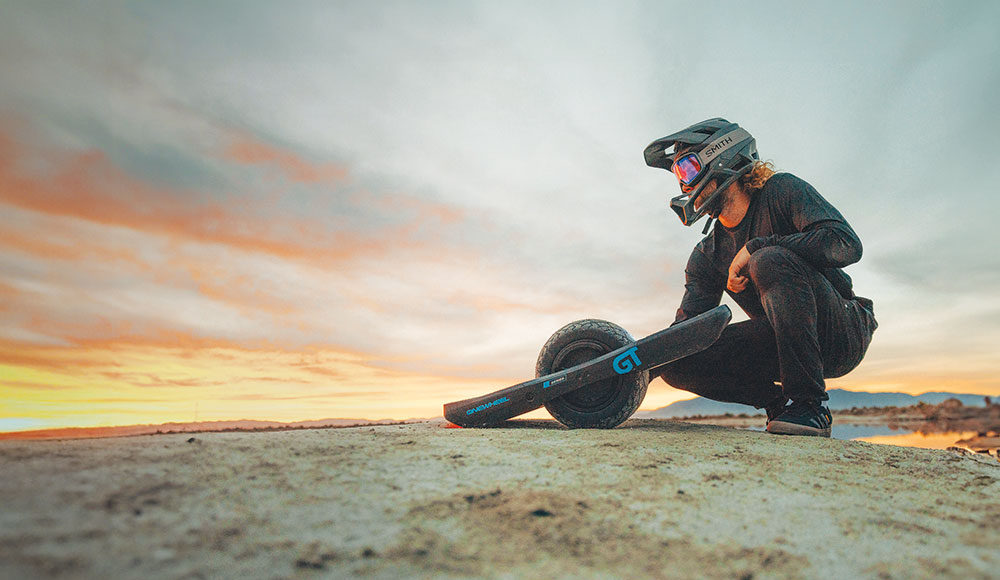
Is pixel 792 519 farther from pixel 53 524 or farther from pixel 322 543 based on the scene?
pixel 53 524

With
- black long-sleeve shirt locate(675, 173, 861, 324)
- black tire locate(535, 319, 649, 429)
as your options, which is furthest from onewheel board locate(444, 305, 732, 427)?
black long-sleeve shirt locate(675, 173, 861, 324)

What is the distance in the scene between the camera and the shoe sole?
3.57m

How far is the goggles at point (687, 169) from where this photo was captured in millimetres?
4191

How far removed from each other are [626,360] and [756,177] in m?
1.85

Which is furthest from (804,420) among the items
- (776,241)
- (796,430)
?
(776,241)

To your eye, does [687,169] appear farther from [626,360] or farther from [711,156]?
[626,360]

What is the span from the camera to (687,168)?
13.9 feet

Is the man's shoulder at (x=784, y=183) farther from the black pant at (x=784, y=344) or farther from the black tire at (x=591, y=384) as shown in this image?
the black tire at (x=591, y=384)

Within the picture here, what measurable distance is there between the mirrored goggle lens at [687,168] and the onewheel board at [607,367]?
3.87ft

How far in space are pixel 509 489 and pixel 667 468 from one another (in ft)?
2.75

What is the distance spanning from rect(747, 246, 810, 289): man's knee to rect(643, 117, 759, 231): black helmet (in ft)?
2.37

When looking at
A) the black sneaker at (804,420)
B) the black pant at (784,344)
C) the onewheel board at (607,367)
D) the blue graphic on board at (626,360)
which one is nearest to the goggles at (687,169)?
the black pant at (784,344)

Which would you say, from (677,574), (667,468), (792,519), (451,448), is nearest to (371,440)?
(451,448)

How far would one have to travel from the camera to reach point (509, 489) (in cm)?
197
